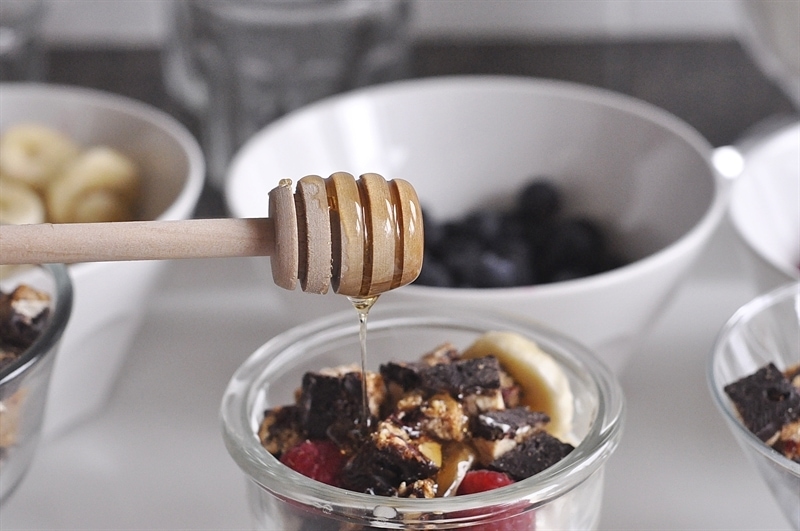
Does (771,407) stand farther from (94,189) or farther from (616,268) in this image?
(94,189)

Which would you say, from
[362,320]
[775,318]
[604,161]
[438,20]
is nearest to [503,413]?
[362,320]

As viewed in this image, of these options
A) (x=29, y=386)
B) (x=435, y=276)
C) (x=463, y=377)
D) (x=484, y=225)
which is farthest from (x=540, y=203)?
(x=29, y=386)

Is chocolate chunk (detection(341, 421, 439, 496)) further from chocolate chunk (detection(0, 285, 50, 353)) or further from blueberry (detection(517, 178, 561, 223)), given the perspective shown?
blueberry (detection(517, 178, 561, 223))

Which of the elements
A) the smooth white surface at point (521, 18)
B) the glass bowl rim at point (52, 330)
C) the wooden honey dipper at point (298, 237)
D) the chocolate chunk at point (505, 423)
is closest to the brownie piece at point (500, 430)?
the chocolate chunk at point (505, 423)

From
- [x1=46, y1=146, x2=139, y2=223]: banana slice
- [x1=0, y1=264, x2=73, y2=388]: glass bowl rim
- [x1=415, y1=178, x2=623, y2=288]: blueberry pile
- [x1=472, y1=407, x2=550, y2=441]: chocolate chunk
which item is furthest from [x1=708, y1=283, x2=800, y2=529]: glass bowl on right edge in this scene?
[x1=46, y1=146, x2=139, y2=223]: banana slice

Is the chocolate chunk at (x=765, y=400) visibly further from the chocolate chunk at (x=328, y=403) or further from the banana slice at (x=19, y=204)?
the banana slice at (x=19, y=204)
